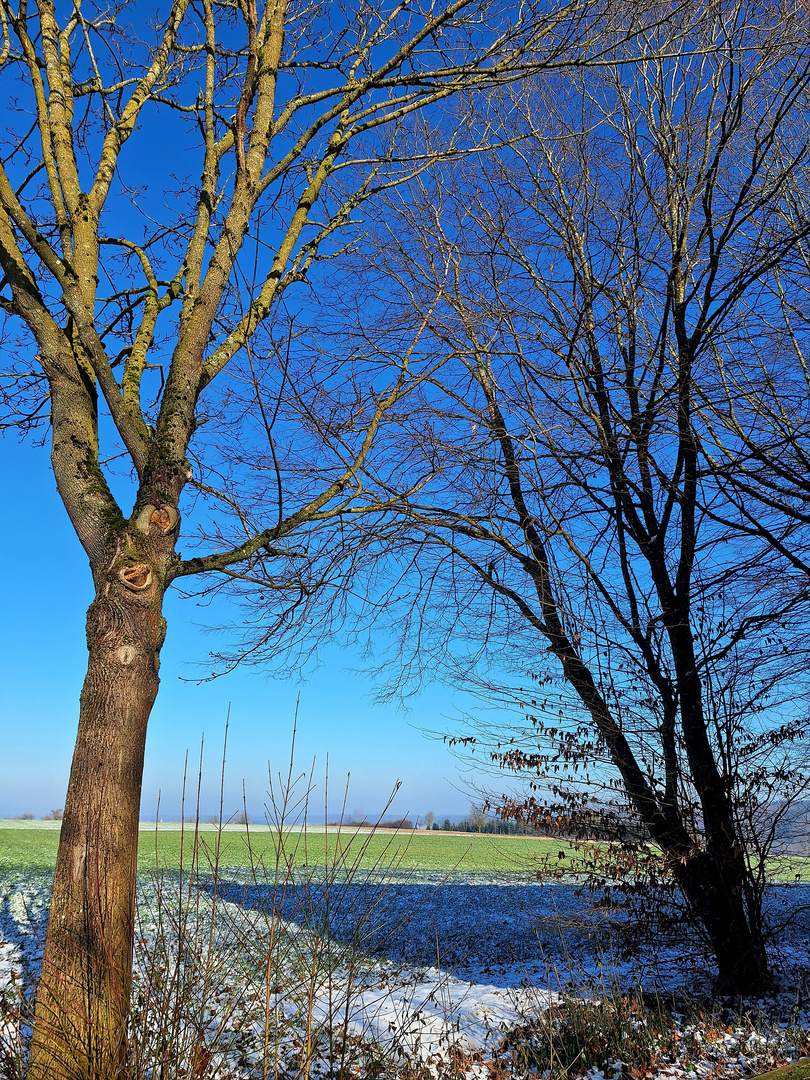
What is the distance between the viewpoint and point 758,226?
7.22 metres

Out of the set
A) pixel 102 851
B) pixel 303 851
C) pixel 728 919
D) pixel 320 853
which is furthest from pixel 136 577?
pixel 320 853

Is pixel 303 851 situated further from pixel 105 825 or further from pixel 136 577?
pixel 136 577

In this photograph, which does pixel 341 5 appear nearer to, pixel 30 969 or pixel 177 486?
pixel 177 486

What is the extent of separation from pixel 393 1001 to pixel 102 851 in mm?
3090

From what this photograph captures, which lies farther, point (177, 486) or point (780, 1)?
point (780, 1)

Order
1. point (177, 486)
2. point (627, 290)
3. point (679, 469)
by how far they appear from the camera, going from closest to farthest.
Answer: point (177, 486) → point (679, 469) → point (627, 290)

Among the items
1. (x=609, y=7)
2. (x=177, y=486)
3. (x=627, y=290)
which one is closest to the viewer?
(x=177, y=486)

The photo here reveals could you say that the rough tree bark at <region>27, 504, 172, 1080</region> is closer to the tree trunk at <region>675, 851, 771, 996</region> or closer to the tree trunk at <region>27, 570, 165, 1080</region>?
the tree trunk at <region>27, 570, 165, 1080</region>

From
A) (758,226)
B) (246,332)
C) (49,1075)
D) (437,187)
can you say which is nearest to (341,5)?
(437,187)

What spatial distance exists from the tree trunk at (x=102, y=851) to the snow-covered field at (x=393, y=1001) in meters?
0.17

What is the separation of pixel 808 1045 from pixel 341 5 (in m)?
9.72

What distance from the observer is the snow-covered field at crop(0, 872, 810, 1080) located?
117 inches

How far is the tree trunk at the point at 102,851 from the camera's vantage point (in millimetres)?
3143

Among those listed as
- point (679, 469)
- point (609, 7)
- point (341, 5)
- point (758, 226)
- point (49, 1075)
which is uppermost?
point (341, 5)
